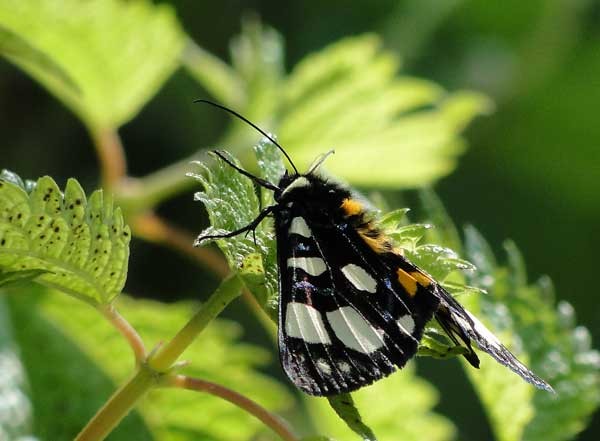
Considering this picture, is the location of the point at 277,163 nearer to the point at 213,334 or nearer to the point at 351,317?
the point at 351,317

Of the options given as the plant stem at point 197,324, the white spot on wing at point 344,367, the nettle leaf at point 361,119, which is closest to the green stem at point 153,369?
the plant stem at point 197,324

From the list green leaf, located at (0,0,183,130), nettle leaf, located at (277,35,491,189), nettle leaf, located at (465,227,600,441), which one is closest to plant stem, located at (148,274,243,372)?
nettle leaf, located at (465,227,600,441)

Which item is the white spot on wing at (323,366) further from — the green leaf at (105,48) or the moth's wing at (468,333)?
the green leaf at (105,48)

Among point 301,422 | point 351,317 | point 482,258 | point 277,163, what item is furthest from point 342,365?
point 301,422

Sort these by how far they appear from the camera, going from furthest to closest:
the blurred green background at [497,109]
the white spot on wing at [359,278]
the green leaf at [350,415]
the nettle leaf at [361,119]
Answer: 1. the blurred green background at [497,109]
2. the nettle leaf at [361,119]
3. the white spot on wing at [359,278]
4. the green leaf at [350,415]

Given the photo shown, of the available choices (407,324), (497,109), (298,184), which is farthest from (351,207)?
(497,109)

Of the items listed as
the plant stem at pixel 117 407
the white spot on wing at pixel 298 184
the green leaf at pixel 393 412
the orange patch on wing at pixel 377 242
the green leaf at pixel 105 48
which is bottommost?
the plant stem at pixel 117 407

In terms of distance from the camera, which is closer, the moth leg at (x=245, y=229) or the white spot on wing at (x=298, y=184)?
the moth leg at (x=245, y=229)
